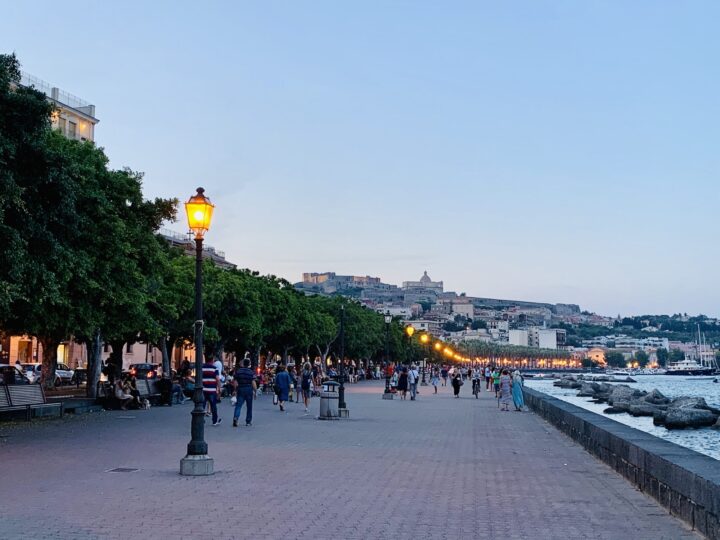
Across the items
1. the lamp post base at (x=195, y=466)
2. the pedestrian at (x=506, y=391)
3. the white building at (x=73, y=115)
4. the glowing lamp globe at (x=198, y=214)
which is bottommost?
the lamp post base at (x=195, y=466)

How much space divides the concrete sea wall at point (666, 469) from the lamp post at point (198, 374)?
6.11 metres

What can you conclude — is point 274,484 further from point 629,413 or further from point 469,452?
point 629,413

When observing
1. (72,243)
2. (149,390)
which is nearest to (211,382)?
(72,243)

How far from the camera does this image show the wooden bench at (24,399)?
21.3 metres

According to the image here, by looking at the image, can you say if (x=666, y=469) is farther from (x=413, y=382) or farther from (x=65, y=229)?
(x=413, y=382)

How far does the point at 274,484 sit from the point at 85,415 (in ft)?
49.0

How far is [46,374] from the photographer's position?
118ft

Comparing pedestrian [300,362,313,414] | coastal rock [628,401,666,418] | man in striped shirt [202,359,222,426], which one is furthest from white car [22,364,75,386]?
coastal rock [628,401,666,418]

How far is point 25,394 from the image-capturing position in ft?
73.9

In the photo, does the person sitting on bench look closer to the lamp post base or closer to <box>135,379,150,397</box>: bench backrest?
<box>135,379,150,397</box>: bench backrest

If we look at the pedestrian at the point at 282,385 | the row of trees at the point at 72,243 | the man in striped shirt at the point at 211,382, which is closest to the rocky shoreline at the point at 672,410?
the pedestrian at the point at 282,385

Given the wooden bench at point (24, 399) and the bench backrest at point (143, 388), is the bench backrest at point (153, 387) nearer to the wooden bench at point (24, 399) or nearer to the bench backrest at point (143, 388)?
the bench backrest at point (143, 388)

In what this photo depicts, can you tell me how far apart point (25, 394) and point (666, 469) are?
17.7 meters

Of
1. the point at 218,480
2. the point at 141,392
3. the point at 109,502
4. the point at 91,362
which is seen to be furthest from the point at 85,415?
the point at 109,502
